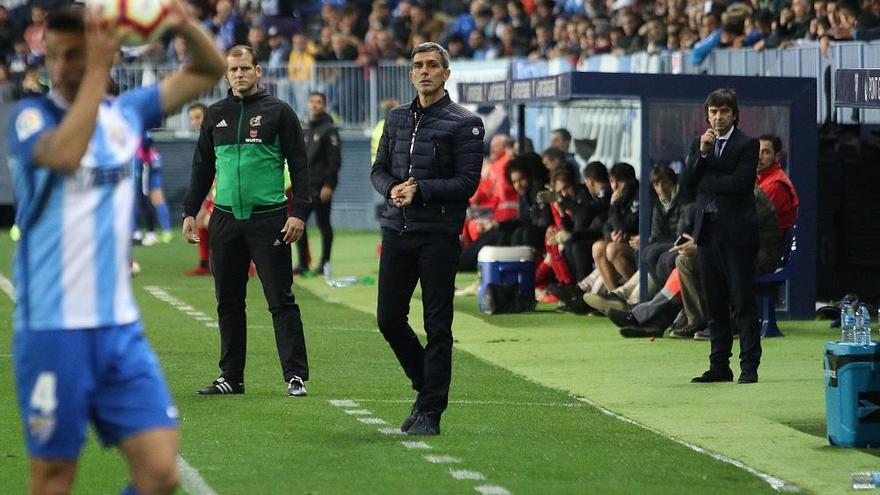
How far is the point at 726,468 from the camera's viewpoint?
820cm

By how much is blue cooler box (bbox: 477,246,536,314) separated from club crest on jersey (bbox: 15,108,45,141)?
11.7m

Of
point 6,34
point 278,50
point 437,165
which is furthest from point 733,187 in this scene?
point 6,34

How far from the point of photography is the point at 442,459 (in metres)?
8.28

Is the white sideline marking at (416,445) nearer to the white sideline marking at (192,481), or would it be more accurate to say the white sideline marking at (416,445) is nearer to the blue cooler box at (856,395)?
the white sideline marking at (192,481)

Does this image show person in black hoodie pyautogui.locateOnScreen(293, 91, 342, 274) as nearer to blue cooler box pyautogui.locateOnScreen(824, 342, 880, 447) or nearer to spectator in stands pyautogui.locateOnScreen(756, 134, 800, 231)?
spectator in stands pyautogui.locateOnScreen(756, 134, 800, 231)

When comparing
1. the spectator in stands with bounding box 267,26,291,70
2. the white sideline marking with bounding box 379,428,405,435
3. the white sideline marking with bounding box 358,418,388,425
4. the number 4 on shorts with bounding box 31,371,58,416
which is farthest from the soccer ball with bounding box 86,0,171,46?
the spectator in stands with bounding box 267,26,291,70

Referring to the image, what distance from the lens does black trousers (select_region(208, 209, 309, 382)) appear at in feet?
33.7

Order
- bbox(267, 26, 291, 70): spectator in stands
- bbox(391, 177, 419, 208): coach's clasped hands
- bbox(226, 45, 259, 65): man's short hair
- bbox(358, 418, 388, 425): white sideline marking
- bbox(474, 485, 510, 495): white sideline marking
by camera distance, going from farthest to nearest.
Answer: bbox(267, 26, 291, 70): spectator in stands
bbox(226, 45, 259, 65): man's short hair
bbox(358, 418, 388, 425): white sideline marking
bbox(391, 177, 419, 208): coach's clasped hands
bbox(474, 485, 510, 495): white sideline marking

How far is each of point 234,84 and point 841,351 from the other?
12.6 feet

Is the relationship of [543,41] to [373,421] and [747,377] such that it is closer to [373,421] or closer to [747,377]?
[747,377]

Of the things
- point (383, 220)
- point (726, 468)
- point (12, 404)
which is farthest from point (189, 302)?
point (726, 468)

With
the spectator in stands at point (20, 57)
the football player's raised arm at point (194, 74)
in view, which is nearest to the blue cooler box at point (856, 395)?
the football player's raised arm at point (194, 74)

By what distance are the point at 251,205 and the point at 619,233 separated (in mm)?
6409

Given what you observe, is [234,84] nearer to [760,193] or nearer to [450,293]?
[450,293]
